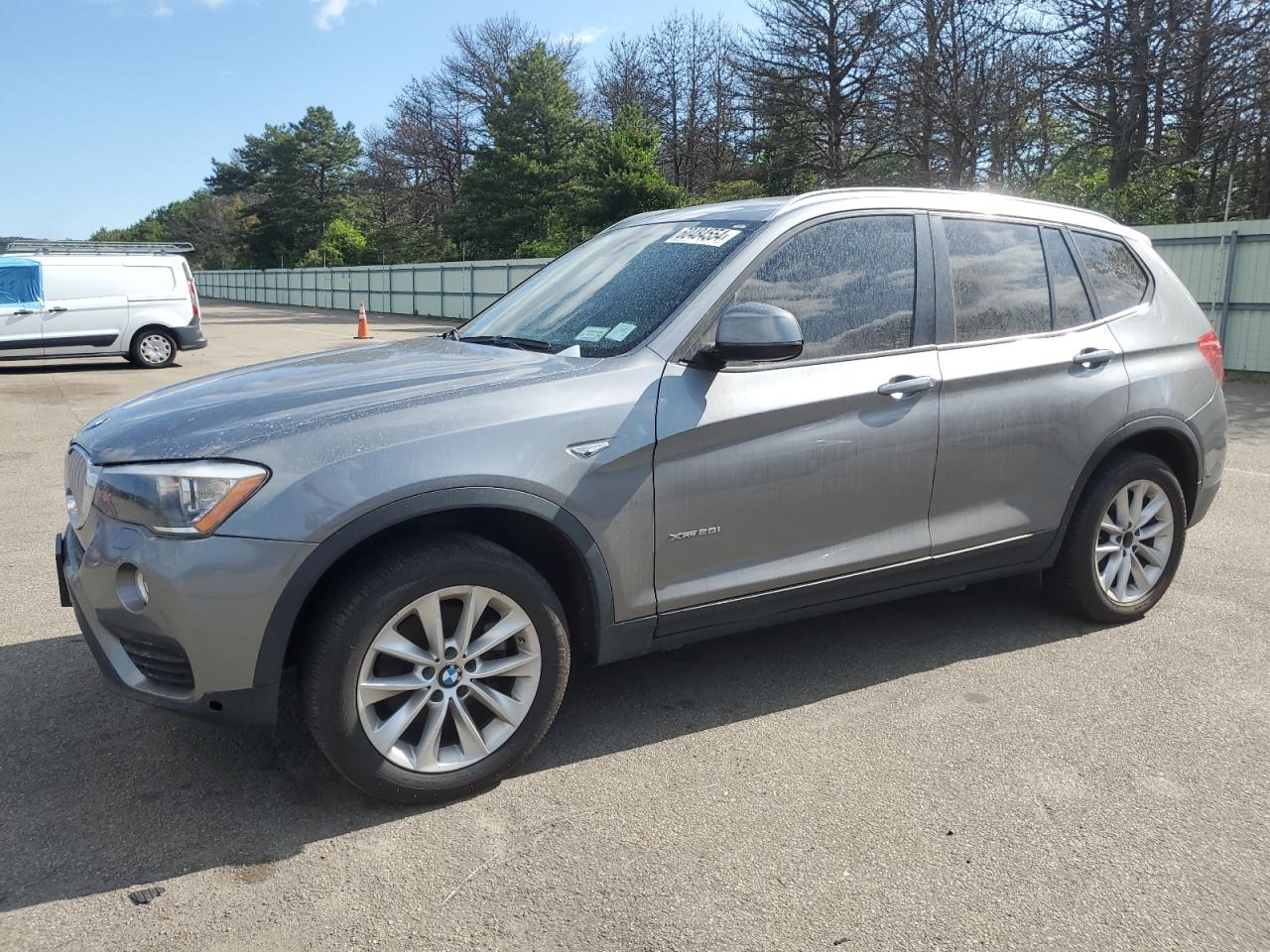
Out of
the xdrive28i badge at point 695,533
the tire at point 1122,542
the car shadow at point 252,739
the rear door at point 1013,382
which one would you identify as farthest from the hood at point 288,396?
the tire at point 1122,542

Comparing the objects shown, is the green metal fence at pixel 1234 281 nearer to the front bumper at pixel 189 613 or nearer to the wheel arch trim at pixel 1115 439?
the wheel arch trim at pixel 1115 439

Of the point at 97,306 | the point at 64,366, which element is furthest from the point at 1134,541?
the point at 64,366

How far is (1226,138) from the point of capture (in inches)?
856

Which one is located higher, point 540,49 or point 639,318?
point 540,49

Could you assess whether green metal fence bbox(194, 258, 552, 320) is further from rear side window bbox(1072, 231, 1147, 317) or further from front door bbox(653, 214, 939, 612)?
front door bbox(653, 214, 939, 612)

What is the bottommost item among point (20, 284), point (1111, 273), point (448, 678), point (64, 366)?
point (448, 678)

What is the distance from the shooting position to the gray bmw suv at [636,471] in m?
2.75

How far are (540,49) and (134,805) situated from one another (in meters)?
48.8

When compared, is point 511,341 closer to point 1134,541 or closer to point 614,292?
point 614,292

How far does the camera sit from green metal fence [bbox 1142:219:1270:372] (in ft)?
47.9

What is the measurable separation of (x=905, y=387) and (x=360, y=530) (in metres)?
1.94

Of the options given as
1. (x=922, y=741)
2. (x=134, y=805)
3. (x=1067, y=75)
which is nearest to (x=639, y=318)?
(x=922, y=741)

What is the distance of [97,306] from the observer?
15.7 metres

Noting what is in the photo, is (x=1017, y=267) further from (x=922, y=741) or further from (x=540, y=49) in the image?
(x=540, y=49)
